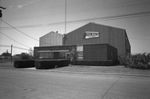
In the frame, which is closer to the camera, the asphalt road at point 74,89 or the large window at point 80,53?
the asphalt road at point 74,89

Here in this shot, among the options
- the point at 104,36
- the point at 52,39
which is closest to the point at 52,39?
the point at 52,39

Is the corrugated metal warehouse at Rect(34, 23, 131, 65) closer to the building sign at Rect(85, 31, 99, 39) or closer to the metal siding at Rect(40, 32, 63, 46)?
the building sign at Rect(85, 31, 99, 39)

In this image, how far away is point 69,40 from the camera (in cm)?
4259

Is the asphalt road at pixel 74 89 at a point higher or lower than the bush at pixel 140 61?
lower

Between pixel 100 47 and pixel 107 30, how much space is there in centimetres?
1277

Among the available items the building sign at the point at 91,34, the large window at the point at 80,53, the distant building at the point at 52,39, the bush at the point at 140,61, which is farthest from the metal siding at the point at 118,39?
the bush at the point at 140,61

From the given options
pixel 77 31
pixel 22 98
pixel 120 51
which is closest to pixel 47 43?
pixel 77 31

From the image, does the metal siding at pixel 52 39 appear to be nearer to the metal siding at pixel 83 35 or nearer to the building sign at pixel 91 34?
the metal siding at pixel 83 35

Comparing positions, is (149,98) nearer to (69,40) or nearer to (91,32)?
(91,32)

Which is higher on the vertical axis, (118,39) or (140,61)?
(118,39)

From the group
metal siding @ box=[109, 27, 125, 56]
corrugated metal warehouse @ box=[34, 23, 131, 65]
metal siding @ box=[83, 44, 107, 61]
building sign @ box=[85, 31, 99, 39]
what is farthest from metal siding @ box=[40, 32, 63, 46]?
metal siding @ box=[83, 44, 107, 61]

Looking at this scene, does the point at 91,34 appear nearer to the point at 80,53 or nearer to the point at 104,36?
the point at 104,36

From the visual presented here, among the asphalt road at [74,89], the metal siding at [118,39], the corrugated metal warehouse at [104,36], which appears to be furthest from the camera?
the metal siding at [118,39]

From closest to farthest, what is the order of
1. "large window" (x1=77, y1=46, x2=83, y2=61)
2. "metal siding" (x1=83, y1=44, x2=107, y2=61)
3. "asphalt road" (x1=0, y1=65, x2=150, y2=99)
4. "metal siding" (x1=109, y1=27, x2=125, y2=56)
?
"asphalt road" (x1=0, y1=65, x2=150, y2=99) → "metal siding" (x1=83, y1=44, x2=107, y2=61) → "large window" (x1=77, y1=46, x2=83, y2=61) → "metal siding" (x1=109, y1=27, x2=125, y2=56)
